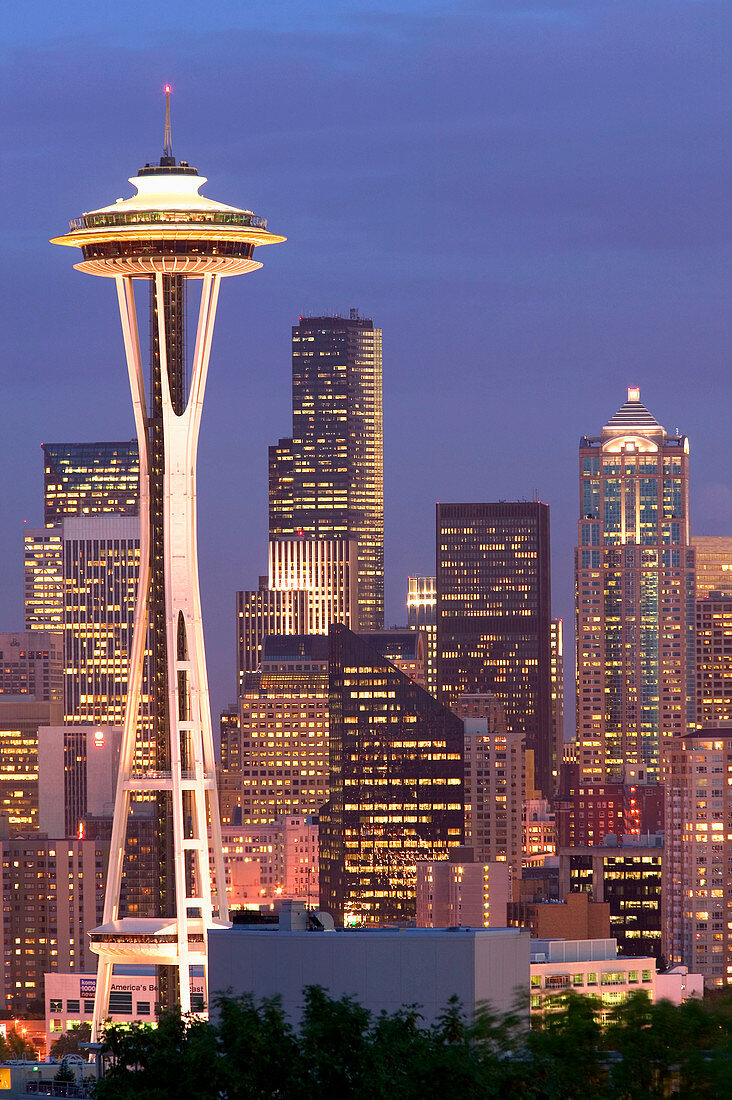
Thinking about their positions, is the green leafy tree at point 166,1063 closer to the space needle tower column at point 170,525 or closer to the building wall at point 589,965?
the building wall at point 589,965

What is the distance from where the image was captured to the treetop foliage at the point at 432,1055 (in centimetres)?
4991

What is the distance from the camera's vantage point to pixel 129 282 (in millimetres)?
153125

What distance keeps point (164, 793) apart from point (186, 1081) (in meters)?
104

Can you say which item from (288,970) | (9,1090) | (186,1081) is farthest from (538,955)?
(186,1081)

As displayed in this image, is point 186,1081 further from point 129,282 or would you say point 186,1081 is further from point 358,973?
point 129,282

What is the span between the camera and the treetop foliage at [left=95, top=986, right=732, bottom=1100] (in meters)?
49.9

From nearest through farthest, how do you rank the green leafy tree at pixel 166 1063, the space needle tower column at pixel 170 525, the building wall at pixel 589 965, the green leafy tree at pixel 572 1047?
the green leafy tree at pixel 572 1047, the green leafy tree at pixel 166 1063, the building wall at pixel 589 965, the space needle tower column at pixel 170 525

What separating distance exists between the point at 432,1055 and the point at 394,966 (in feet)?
97.5

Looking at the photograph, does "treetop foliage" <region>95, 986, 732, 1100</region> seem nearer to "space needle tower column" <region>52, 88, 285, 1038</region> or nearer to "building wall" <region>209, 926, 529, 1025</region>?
"building wall" <region>209, 926, 529, 1025</region>

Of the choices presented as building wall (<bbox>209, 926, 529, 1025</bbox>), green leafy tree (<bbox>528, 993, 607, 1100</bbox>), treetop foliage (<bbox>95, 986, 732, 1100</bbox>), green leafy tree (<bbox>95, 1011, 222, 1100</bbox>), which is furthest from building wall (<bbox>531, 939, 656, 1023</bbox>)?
green leafy tree (<bbox>528, 993, 607, 1100</bbox>)

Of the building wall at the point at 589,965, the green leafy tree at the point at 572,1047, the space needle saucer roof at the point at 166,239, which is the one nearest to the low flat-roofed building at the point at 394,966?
the green leafy tree at the point at 572,1047

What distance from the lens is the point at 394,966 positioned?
87062 mm

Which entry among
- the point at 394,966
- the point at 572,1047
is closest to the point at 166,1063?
the point at 572,1047

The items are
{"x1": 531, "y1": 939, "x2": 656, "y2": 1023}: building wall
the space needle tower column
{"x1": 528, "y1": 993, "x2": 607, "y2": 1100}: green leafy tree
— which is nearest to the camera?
{"x1": 528, "y1": 993, "x2": 607, "y2": 1100}: green leafy tree
